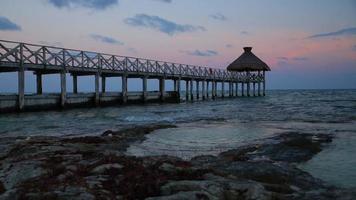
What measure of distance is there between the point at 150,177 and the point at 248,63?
62.3 m

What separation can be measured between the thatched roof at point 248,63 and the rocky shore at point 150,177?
190 feet

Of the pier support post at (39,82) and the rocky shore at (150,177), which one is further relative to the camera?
the pier support post at (39,82)

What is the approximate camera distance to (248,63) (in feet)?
221

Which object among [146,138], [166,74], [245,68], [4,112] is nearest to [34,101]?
[4,112]

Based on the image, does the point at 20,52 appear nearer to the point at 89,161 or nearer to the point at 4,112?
the point at 4,112

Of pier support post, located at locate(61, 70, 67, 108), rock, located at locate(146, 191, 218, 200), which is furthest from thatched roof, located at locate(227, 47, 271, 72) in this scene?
rock, located at locate(146, 191, 218, 200)

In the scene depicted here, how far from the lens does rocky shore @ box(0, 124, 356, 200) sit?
5902 millimetres

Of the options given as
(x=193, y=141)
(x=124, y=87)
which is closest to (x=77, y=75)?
(x=124, y=87)

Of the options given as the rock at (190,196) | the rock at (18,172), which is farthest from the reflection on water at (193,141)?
the rock at (190,196)

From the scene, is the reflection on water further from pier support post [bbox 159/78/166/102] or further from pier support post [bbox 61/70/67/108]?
pier support post [bbox 159/78/166/102]

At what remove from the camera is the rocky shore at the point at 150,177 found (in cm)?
590

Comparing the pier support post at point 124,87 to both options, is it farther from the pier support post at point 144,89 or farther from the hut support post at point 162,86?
the hut support post at point 162,86

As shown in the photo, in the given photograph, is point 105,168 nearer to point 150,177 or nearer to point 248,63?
point 150,177

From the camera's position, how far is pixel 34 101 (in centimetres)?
2877
